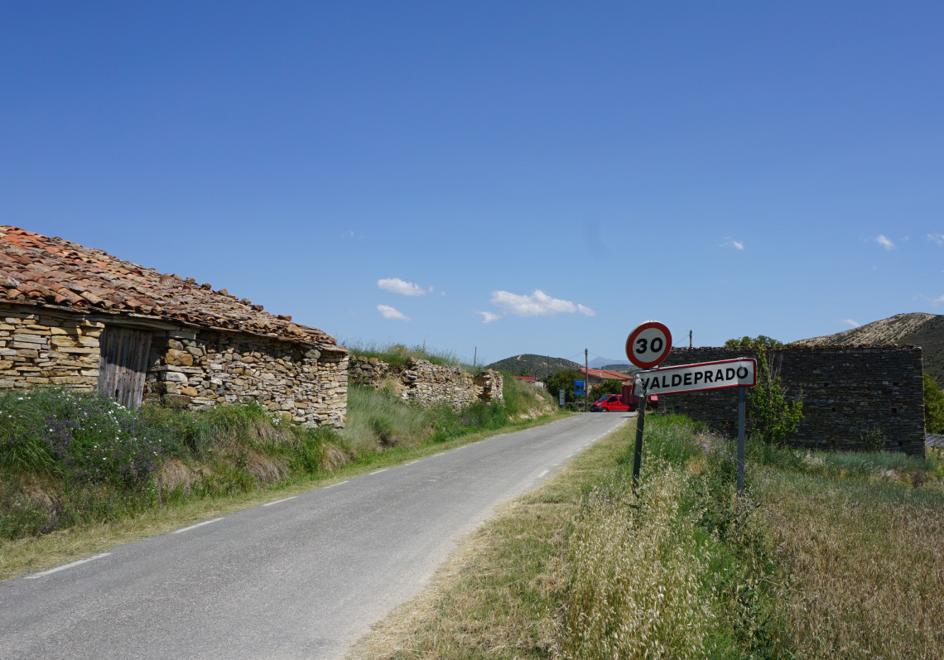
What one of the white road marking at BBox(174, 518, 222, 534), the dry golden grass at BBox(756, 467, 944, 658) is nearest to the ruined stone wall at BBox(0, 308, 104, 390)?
the white road marking at BBox(174, 518, 222, 534)

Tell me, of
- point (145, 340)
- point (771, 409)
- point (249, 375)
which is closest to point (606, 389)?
point (771, 409)

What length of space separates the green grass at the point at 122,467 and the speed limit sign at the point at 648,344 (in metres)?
6.18

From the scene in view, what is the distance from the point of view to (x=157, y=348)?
40.8ft

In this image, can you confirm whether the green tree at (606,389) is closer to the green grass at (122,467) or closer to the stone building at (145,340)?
the stone building at (145,340)

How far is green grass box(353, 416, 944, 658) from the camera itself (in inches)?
162

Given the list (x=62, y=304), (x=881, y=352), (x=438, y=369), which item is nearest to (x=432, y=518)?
(x=62, y=304)

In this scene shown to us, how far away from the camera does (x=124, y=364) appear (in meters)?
11.7

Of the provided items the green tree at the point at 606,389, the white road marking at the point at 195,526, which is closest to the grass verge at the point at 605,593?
the white road marking at the point at 195,526

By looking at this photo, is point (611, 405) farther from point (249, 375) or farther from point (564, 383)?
point (249, 375)

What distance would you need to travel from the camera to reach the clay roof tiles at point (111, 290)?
10580mm

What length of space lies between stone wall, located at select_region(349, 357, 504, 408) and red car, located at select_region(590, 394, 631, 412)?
708 inches

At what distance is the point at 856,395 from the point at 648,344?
25.1m

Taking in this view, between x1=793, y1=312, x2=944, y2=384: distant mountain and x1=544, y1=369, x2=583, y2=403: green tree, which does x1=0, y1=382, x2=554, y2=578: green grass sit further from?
x1=793, y1=312, x2=944, y2=384: distant mountain

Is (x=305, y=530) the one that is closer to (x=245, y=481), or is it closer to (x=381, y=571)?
(x=381, y=571)
